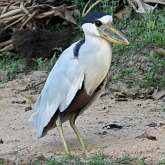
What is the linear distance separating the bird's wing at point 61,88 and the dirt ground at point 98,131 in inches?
11.6

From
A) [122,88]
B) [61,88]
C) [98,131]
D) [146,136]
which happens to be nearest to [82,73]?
[61,88]

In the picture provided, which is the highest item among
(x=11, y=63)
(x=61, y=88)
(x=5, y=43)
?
(x=61, y=88)

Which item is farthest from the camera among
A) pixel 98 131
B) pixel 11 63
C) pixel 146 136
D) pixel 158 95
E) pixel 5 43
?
pixel 5 43

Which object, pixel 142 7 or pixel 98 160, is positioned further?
pixel 142 7

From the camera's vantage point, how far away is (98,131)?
7.05 m

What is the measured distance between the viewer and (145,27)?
32.4ft

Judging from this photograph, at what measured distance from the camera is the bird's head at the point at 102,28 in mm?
6125

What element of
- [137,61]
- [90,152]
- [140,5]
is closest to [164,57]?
[137,61]

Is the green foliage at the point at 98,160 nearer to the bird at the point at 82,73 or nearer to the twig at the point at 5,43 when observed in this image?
the bird at the point at 82,73

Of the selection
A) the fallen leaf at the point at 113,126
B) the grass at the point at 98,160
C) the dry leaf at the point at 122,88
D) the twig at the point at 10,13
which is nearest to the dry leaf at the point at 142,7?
the twig at the point at 10,13

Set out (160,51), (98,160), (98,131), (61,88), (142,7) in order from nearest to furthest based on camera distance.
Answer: (98,160) → (61,88) → (98,131) → (160,51) → (142,7)

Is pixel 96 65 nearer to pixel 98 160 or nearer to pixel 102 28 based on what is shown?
pixel 102 28

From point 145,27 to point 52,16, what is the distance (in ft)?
4.82

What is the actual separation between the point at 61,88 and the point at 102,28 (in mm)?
597
